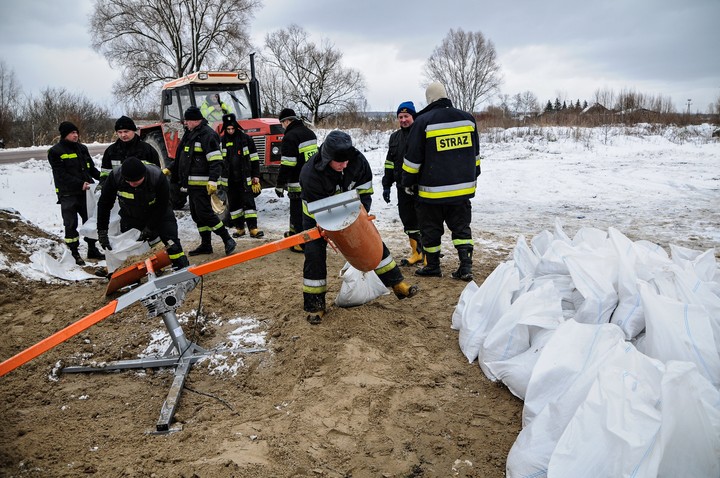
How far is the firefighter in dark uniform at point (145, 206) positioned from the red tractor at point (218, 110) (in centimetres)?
304

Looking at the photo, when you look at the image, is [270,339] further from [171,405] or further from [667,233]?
[667,233]

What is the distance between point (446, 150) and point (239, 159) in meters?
3.27

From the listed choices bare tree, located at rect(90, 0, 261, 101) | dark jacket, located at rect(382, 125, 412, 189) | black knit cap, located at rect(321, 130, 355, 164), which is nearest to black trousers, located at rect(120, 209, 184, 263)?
black knit cap, located at rect(321, 130, 355, 164)

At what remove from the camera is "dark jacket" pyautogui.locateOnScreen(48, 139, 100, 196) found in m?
6.07

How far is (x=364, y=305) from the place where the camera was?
396cm

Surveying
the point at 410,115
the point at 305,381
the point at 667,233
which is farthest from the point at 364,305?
the point at 667,233

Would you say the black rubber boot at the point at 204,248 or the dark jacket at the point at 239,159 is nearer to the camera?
the black rubber boot at the point at 204,248

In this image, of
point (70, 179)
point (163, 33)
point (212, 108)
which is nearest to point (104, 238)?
point (70, 179)

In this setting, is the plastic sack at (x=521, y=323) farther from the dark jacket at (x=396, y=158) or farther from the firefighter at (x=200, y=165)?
the firefighter at (x=200, y=165)

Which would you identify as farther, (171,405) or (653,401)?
(171,405)

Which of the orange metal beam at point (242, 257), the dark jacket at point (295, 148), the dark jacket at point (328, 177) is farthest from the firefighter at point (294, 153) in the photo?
the orange metal beam at point (242, 257)

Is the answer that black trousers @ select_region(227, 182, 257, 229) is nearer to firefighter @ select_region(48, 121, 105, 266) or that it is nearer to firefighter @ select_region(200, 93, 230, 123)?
firefighter @ select_region(48, 121, 105, 266)

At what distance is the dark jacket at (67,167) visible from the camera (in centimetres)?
607

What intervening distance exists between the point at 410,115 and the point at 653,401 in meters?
3.95
